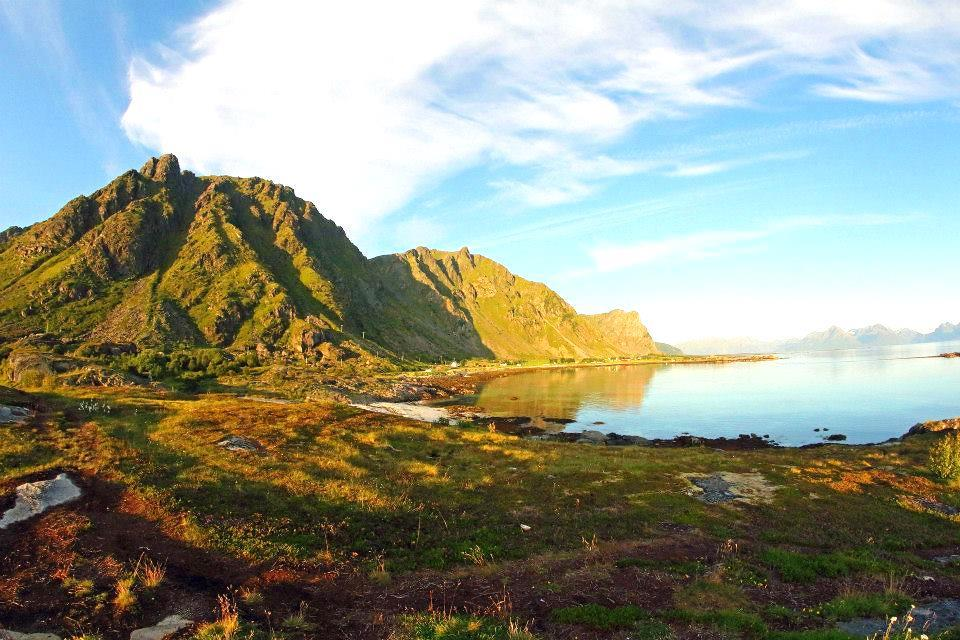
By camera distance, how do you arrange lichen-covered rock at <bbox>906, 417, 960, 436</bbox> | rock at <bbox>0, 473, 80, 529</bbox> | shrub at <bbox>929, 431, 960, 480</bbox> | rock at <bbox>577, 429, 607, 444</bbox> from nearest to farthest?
rock at <bbox>0, 473, 80, 529</bbox> → shrub at <bbox>929, 431, 960, 480</bbox> → lichen-covered rock at <bbox>906, 417, 960, 436</bbox> → rock at <bbox>577, 429, 607, 444</bbox>

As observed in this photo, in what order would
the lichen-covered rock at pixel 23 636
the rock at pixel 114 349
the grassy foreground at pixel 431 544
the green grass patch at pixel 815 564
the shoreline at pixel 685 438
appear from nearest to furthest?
the lichen-covered rock at pixel 23 636
the grassy foreground at pixel 431 544
the green grass patch at pixel 815 564
the shoreline at pixel 685 438
the rock at pixel 114 349

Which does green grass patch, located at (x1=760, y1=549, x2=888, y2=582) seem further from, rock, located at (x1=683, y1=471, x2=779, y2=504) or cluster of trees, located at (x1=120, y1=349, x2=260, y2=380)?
cluster of trees, located at (x1=120, y1=349, x2=260, y2=380)

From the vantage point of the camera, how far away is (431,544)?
2234 centimetres

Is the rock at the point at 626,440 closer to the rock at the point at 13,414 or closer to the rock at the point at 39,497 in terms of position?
the rock at the point at 39,497

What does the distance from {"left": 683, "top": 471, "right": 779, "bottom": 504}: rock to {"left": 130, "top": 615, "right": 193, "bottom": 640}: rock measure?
30.6 m

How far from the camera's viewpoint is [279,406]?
5747 cm

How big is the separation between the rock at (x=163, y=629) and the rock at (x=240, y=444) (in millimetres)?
23404

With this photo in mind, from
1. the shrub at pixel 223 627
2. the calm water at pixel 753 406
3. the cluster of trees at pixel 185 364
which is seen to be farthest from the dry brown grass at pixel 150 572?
the cluster of trees at pixel 185 364

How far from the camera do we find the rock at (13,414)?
3638 centimetres

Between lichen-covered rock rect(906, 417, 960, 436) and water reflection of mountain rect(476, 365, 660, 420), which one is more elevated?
lichen-covered rock rect(906, 417, 960, 436)

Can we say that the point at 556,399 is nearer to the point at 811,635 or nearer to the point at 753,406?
the point at 753,406

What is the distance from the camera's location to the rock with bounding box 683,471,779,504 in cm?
3316

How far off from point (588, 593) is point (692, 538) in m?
10.2

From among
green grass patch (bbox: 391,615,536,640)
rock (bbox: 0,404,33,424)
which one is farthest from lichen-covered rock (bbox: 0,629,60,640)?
rock (bbox: 0,404,33,424)
